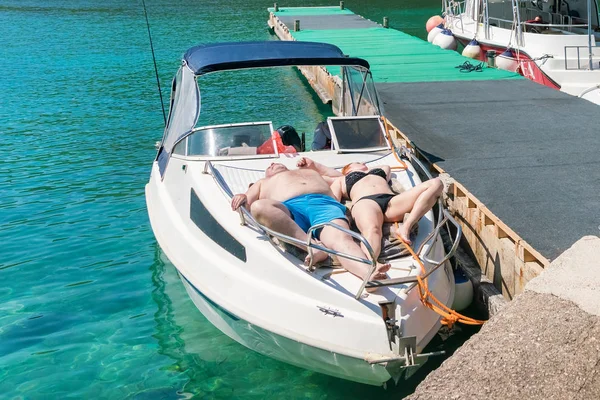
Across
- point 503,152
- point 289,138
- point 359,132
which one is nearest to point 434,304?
point 359,132

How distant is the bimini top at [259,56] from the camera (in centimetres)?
821

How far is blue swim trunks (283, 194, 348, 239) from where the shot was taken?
641cm

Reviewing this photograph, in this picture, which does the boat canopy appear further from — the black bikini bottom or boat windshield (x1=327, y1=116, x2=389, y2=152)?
the black bikini bottom

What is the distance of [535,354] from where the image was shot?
4.61m

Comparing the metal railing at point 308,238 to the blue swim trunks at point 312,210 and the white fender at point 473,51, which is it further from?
the white fender at point 473,51

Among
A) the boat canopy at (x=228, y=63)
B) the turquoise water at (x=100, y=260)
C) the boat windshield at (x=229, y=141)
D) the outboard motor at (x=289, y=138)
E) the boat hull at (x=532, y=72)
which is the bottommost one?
the turquoise water at (x=100, y=260)

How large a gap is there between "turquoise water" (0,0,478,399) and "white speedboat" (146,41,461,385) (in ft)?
1.50

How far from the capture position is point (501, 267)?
704 centimetres

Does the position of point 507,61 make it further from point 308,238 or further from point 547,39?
point 308,238

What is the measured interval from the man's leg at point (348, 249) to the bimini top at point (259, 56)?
2.84 meters

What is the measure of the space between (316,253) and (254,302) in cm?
68

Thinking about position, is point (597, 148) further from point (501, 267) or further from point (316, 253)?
point (316, 253)

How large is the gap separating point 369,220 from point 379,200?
380mm

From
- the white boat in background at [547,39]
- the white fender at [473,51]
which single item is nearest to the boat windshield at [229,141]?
the white boat in background at [547,39]
